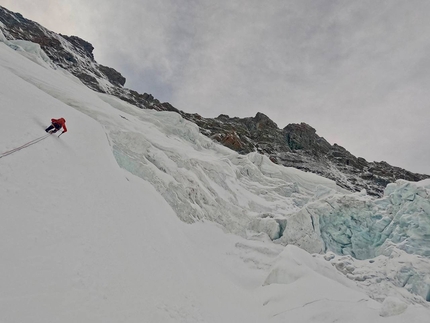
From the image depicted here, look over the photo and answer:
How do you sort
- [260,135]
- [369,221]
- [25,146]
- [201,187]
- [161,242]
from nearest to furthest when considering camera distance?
[25,146], [161,242], [369,221], [201,187], [260,135]

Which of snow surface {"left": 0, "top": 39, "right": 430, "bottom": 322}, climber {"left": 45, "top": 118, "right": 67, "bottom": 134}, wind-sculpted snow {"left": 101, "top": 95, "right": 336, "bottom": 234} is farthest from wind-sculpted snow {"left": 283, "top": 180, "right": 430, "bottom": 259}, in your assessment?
climber {"left": 45, "top": 118, "right": 67, "bottom": 134}

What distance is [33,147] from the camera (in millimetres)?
11578

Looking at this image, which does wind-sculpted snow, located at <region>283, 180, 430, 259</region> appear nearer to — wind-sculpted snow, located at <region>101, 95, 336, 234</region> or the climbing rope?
wind-sculpted snow, located at <region>101, 95, 336, 234</region>

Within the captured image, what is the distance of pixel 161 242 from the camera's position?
1553cm

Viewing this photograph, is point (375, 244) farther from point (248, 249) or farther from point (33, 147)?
point (33, 147)

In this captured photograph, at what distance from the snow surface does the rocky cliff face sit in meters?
74.0

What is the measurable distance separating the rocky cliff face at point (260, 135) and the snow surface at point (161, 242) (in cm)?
7400

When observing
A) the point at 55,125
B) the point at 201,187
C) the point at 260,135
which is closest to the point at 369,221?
the point at 201,187

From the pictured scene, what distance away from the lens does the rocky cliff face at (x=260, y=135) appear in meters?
115

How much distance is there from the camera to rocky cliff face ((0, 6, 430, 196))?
115m

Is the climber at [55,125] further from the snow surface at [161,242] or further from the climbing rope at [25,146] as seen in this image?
the snow surface at [161,242]

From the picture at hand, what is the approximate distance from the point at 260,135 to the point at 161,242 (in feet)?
428

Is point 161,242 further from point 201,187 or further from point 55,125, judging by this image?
point 201,187

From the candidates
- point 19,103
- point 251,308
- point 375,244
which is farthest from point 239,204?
point 19,103
